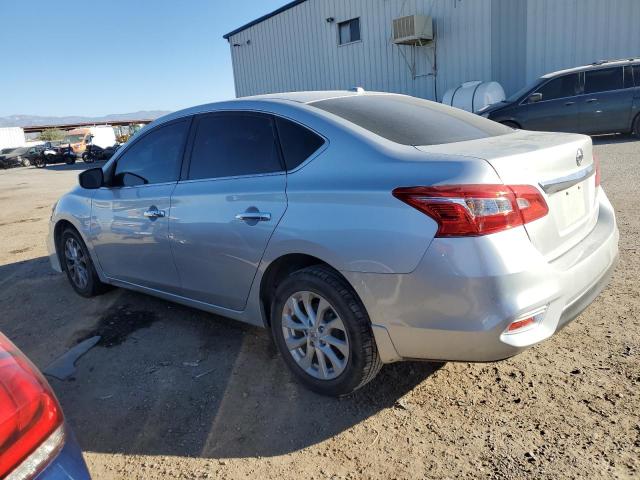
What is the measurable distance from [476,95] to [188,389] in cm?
1353

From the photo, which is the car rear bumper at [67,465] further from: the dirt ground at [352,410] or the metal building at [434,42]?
the metal building at [434,42]

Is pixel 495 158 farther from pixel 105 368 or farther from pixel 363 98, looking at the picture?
pixel 105 368

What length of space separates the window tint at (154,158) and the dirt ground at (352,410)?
1137mm

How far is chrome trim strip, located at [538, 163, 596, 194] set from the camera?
7.56 feet

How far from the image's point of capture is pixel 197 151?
11.1 feet

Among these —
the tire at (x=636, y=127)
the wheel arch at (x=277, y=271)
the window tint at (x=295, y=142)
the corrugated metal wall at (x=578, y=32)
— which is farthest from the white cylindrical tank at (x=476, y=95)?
the wheel arch at (x=277, y=271)

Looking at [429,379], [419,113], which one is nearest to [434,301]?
[429,379]

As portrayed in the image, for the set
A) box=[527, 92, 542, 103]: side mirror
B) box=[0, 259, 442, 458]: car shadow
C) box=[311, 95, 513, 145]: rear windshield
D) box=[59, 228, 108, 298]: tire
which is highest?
box=[311, 95, 513, 145]: rear windshield

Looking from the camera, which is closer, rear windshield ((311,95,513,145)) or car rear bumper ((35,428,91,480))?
car rear bumper ((35,428,91,480))

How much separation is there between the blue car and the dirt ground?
3.29 feet

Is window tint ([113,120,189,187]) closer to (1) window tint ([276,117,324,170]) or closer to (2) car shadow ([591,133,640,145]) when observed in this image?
(1) window tint ([276,117,324,170])

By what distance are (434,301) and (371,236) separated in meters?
0.39

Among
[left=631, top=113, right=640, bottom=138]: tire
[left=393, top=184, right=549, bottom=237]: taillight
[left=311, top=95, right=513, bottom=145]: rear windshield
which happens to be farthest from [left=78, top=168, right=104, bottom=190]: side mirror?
[left=631, top=113, right=640, bottom=138]: tire

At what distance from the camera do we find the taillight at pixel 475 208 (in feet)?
6.89
